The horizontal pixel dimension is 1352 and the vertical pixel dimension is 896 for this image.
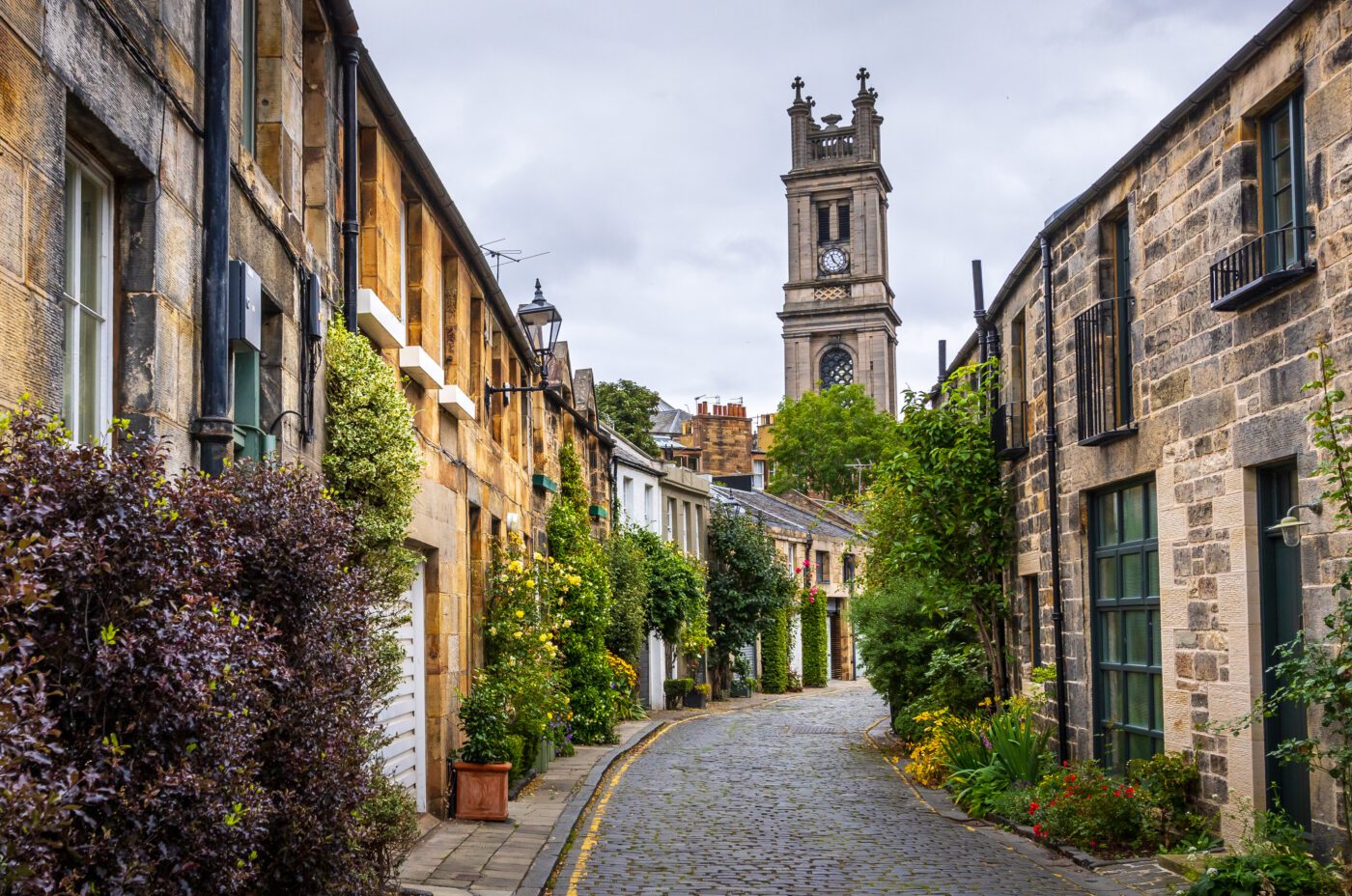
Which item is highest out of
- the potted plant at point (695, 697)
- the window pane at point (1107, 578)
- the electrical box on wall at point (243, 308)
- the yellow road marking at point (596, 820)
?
the electrical box on wall at point (243, 308)

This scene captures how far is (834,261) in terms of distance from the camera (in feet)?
295

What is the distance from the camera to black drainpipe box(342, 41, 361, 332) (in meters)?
9.86

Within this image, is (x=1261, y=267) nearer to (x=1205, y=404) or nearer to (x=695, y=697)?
(x=1205, y=404)

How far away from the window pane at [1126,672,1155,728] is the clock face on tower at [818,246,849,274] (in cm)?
7829

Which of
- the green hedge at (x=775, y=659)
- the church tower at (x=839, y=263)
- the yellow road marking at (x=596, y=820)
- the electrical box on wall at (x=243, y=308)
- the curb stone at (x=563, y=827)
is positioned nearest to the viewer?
the electrical box on wall at (x=243, y=308)

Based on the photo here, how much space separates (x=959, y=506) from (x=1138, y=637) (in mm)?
4981

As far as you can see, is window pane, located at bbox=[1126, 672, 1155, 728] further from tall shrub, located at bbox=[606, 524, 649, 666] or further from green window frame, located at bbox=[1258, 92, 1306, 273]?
tall shrub, located at bbox=[606, 524, 649, 666]

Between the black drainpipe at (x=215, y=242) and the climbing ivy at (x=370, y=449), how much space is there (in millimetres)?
2572

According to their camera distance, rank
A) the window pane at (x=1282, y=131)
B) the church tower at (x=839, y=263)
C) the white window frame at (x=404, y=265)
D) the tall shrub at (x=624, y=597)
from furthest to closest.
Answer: the church tower at (x=839, y=263), the tall shrub at (x=624, y=597), the white window frame at (x=404, y=265), the window pane at (x=1282, y=131)

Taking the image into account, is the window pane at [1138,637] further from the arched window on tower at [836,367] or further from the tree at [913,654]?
the arched window on tower at [836,367]

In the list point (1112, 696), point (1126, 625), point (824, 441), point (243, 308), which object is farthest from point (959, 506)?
point (824, 441)

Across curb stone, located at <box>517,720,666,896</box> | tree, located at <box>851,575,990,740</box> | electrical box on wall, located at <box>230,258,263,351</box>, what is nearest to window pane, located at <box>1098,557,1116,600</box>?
tree, located at <box>851,575,990,740</box>

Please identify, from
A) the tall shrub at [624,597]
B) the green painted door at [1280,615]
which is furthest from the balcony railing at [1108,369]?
the tall shrub at [624,597]

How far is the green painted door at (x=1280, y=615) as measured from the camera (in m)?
9.35
